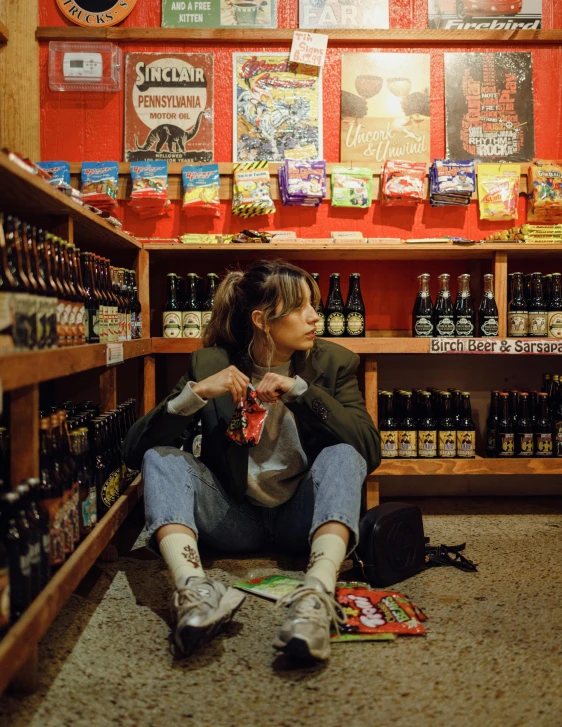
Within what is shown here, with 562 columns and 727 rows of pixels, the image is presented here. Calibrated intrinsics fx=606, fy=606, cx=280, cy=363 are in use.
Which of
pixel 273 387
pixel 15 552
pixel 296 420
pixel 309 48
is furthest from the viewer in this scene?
pixel 309 48

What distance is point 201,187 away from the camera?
10.0 ft

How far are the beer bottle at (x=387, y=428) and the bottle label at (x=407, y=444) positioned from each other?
2 cm

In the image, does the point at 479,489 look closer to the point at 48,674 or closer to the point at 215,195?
the point at 215,195

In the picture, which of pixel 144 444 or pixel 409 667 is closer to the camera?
pixel 409 667

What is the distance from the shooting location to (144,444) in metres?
1.93

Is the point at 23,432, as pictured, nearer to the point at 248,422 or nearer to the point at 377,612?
the point at 248,422

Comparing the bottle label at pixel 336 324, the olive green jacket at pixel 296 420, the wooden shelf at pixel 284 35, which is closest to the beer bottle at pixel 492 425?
the bottle label at pixel 336 324

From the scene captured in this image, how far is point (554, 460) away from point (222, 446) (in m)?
1.62

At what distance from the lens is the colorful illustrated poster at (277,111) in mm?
3152

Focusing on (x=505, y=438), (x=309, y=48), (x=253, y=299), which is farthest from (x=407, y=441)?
(x=309, y=48)

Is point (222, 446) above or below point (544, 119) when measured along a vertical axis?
below

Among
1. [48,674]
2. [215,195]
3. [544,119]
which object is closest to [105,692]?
[48,674]

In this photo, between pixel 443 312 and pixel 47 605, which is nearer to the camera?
pixel 47 605

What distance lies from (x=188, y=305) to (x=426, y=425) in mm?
1293
